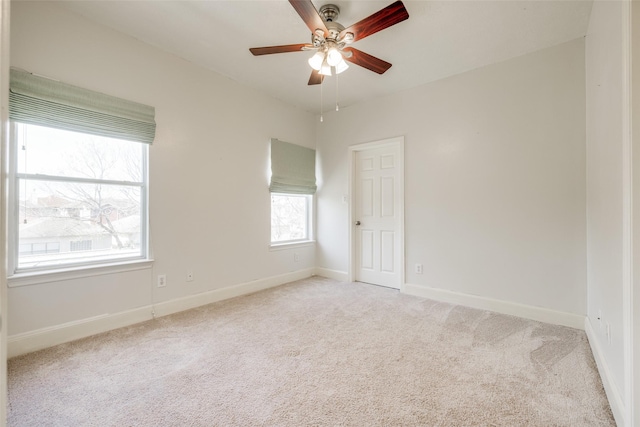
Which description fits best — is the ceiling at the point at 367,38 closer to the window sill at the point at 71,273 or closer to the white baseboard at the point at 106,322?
the window sill at the point at 71,273

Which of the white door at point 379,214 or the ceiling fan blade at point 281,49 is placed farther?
the white door at point 379,214

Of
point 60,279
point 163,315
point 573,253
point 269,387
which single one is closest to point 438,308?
point 573,253

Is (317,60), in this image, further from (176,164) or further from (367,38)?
(176,164)

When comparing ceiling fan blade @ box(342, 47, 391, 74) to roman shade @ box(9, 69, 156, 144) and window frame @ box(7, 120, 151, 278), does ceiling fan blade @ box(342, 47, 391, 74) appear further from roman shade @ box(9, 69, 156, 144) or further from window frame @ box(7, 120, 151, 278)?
window frame @ box(7, 120, 151, 278)

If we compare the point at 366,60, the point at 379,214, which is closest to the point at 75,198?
the point at 366,60

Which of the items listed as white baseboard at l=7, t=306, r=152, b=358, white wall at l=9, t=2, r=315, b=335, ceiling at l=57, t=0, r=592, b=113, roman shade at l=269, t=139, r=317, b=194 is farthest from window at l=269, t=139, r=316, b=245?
white baseboard at l=7, t=306, r=152, b=358

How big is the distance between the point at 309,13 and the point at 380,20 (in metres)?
0.47

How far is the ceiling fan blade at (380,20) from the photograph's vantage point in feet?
5.60

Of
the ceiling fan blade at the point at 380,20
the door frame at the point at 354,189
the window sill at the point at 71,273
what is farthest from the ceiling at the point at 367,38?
the window sill at the point at 71,273

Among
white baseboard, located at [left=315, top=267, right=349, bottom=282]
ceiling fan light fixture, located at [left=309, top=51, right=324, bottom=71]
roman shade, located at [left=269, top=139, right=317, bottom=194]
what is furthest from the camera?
white baseboard, located at [left=315, top=267, right=349, bottom=282]

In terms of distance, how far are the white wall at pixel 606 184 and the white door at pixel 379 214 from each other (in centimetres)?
180

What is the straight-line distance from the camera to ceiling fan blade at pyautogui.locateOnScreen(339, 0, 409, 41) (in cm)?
171

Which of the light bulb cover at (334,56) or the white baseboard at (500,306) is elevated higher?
the light bulb cover at (334,56)

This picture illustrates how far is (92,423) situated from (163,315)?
1457 millimetres
